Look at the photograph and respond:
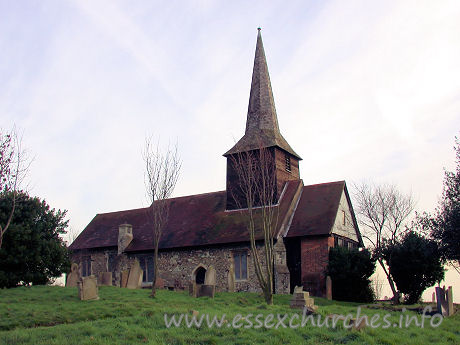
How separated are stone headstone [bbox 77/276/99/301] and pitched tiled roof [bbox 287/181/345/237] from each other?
12.2 metres

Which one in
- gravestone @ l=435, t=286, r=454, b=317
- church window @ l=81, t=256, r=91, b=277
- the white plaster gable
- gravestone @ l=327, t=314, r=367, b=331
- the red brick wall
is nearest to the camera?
gravestone @ l=327, t=314, r=367, b=331

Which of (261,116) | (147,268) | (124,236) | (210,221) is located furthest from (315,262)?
(124,236)

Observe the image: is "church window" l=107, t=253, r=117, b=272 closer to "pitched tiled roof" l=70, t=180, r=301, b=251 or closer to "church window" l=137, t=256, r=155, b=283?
"pitched tiled roof" l=70, t=180, r=301, b=251

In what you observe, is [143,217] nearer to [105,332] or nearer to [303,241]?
[303,241]

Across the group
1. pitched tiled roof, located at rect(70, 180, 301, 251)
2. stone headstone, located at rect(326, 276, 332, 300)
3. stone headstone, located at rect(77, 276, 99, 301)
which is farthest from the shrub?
stone headstone, located at rect(77, 276, 99, 301)

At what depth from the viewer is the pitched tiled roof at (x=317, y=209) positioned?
2664cm

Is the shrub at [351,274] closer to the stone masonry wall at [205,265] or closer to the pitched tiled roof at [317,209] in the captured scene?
the pitched tiled roof at [317,209]

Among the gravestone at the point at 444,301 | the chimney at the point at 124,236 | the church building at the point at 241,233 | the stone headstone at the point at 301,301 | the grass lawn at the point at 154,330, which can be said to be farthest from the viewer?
the chimney at the point at 124,236

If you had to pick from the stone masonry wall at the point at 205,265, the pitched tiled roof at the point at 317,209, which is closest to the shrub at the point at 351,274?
the pitched tiled roof at the point at 317,209

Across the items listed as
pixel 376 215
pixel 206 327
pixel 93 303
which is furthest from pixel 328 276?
pixel 206 327

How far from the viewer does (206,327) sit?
11.6 metres

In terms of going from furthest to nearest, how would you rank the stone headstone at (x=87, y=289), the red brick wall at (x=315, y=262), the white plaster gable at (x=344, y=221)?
the white plaster gable at (x=344, y=221) < the red brick wall at (x=315, y=262) < the stone headstone at (x=87, y=289)

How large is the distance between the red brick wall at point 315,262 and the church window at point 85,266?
15292mm

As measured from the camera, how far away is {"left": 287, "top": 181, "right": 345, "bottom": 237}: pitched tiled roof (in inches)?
1049
